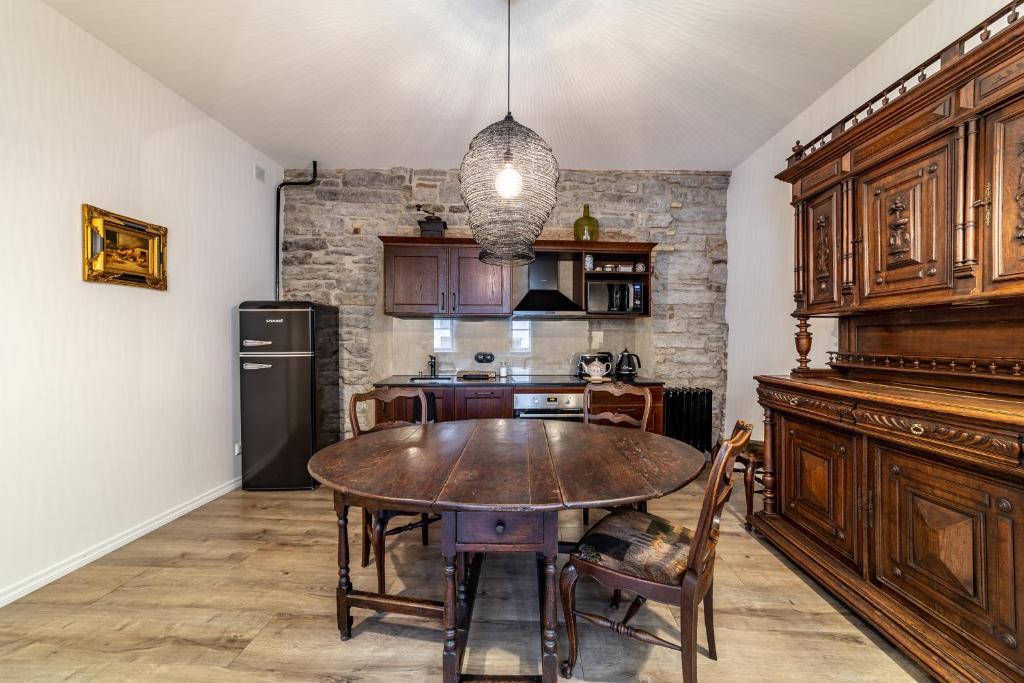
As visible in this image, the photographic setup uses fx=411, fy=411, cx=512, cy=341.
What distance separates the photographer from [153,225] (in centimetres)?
272

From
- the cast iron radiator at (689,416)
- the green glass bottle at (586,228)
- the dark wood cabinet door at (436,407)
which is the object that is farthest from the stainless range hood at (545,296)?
the cast iron radiator at (689,416)

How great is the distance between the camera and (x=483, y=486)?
1361mm

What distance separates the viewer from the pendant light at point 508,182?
1.89m

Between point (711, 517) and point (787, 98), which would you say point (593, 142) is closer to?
point (787, 98)

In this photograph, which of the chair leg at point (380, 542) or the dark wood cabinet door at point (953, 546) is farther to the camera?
the chair leg at point (380, 542)

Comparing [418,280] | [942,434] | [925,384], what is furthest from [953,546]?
[418,280]

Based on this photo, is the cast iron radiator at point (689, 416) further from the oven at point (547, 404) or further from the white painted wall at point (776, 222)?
the oven at point (547, 404)

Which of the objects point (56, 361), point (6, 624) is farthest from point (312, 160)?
point (6, 624)

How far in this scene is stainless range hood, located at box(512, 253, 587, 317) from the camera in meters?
3.84

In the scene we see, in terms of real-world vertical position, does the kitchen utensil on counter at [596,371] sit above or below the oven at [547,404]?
above

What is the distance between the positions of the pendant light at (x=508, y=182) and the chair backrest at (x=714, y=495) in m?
1.28

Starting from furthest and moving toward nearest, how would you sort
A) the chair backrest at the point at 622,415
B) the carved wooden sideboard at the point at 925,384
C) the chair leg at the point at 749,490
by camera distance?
the chair leg at the point at 749,490, the chair backrest at the point at 622,415, the carved wooden sideboard at the point at 925,384

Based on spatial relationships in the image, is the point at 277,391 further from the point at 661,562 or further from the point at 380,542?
the point at 661,562

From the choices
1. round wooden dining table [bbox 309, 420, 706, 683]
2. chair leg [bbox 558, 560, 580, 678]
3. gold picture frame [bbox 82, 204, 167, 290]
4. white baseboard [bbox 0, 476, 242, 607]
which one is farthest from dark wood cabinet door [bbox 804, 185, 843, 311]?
white baseboard [bbox 0, 476, 242, 607]
